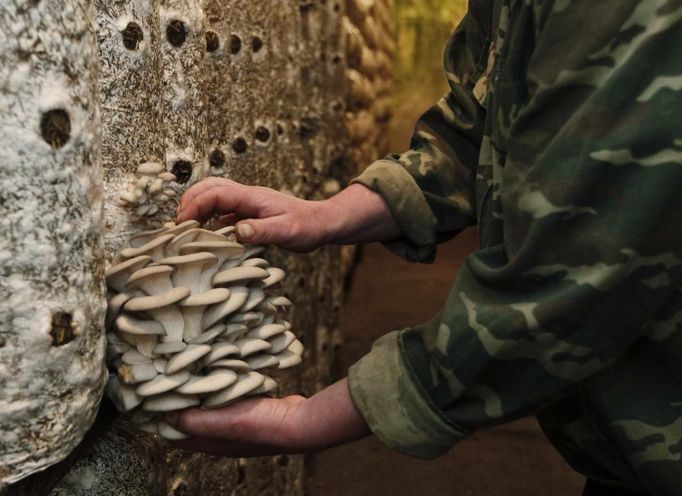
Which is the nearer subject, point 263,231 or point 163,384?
point 163,384

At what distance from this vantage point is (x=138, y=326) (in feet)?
3.03

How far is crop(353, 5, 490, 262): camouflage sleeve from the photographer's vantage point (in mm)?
1325

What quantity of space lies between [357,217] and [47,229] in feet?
1.99

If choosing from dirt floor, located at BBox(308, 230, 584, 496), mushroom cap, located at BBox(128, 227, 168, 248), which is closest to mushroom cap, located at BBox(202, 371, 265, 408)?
mushroom cap, located at BBox(128, 227, 168, 248)

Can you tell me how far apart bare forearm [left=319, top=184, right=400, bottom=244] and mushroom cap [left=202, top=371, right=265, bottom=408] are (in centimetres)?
39

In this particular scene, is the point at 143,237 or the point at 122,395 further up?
the point at 143,237

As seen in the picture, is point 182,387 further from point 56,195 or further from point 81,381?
point 56,195

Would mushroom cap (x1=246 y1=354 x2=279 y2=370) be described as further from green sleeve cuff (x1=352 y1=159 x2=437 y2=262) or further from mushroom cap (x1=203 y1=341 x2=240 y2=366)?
green sleeve cuff (x1=352 y1=159 x2=437 y2=262)

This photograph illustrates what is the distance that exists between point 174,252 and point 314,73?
1897 mm

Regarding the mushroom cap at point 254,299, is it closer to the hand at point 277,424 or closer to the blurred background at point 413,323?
the hand at point 277,424

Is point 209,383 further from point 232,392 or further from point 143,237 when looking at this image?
point 143,237

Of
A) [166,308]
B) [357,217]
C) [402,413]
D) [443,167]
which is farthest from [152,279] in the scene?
[443,167]

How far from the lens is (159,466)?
1272 millimetres

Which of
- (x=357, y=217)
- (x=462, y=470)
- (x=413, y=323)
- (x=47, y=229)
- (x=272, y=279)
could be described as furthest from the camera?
(x=413, y=323)
